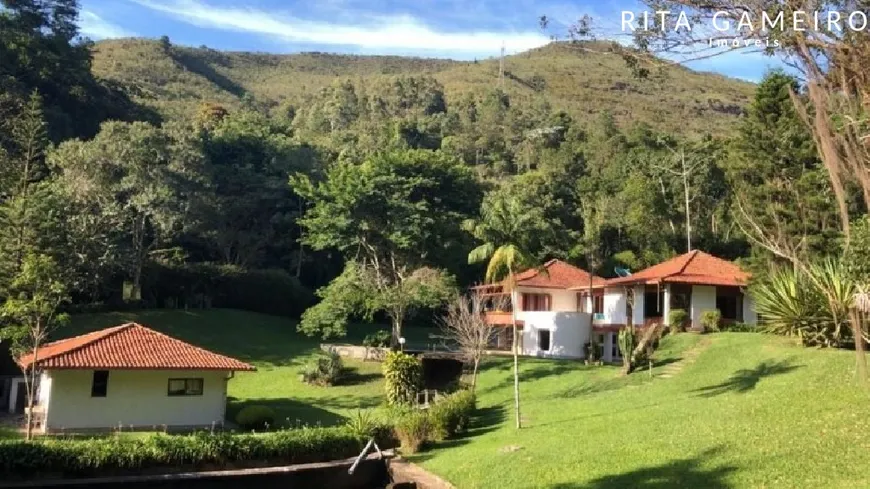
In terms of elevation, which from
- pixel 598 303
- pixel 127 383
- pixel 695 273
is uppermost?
pixel 695 273

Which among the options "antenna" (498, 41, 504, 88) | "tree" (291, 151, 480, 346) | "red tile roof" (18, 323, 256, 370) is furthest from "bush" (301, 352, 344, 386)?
"antenna" (498, 41, 504, 88)

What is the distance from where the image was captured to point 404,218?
40.1 meters

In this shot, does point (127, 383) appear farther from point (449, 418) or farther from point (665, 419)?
point (665, 419)

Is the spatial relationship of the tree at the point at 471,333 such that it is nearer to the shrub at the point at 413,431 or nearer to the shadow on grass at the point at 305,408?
the shadow on grass at the point at 305,408

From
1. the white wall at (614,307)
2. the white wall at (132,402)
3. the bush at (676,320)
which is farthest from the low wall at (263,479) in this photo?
the white wall at (614,307)

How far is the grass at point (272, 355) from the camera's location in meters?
31.5

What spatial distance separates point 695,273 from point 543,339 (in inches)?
353

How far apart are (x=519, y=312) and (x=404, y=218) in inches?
352

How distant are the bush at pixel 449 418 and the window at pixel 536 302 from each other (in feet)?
65.3

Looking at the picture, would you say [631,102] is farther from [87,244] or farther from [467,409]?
[467,409]

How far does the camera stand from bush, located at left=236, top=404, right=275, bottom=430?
27.0 metres

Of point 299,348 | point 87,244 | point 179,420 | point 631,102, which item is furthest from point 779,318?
point 631,102

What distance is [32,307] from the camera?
2155 centimetres

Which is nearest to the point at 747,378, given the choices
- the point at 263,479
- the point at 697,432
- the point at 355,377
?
the point at 697,432
